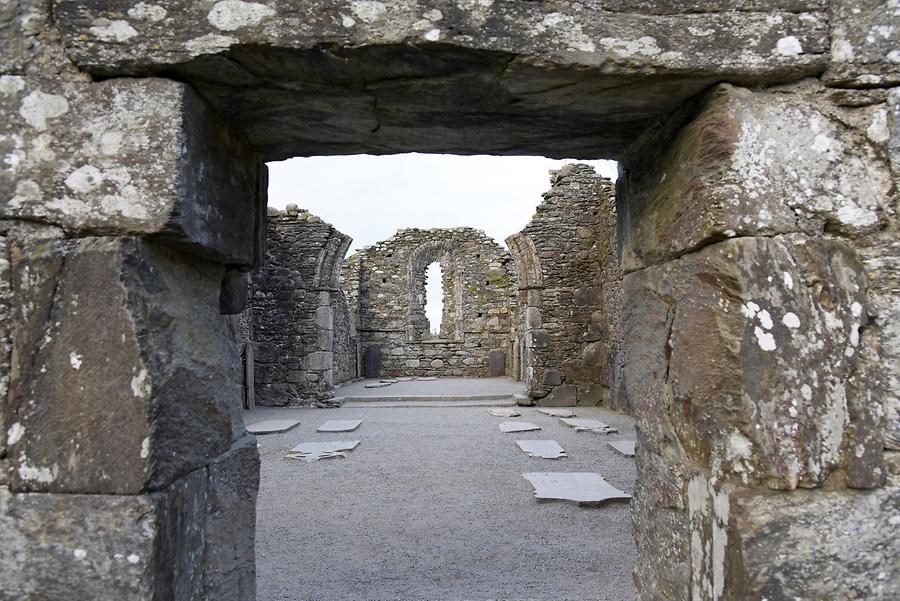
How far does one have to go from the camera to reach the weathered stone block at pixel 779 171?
1.71 metres

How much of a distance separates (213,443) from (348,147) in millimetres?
1284

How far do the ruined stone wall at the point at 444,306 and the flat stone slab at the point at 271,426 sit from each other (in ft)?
28.8

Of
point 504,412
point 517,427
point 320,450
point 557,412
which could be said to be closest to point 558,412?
point 557,412

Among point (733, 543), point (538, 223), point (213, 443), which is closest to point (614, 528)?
point (733, 543)

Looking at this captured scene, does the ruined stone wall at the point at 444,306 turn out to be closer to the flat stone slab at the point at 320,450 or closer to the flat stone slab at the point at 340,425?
the flat stone slab at the point at 340,425

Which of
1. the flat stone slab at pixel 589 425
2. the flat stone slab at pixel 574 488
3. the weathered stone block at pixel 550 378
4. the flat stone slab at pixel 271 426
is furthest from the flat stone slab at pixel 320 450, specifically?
the weathered stone block at pixel 550 378

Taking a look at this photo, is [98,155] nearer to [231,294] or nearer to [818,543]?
[231,294]

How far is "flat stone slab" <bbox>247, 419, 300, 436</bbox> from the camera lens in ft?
29.8

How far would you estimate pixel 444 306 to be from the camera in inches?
821

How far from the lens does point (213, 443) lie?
2.00m

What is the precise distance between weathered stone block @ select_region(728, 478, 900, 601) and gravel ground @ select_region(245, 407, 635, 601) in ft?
6.07

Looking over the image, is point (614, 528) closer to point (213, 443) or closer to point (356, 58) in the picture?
point (213, 443)

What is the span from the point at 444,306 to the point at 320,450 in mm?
13580

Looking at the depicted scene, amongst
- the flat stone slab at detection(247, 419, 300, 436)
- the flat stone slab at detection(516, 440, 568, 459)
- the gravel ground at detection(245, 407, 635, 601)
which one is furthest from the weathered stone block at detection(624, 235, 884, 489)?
the flat stone slab at detection(247, 419, 300, 436)
